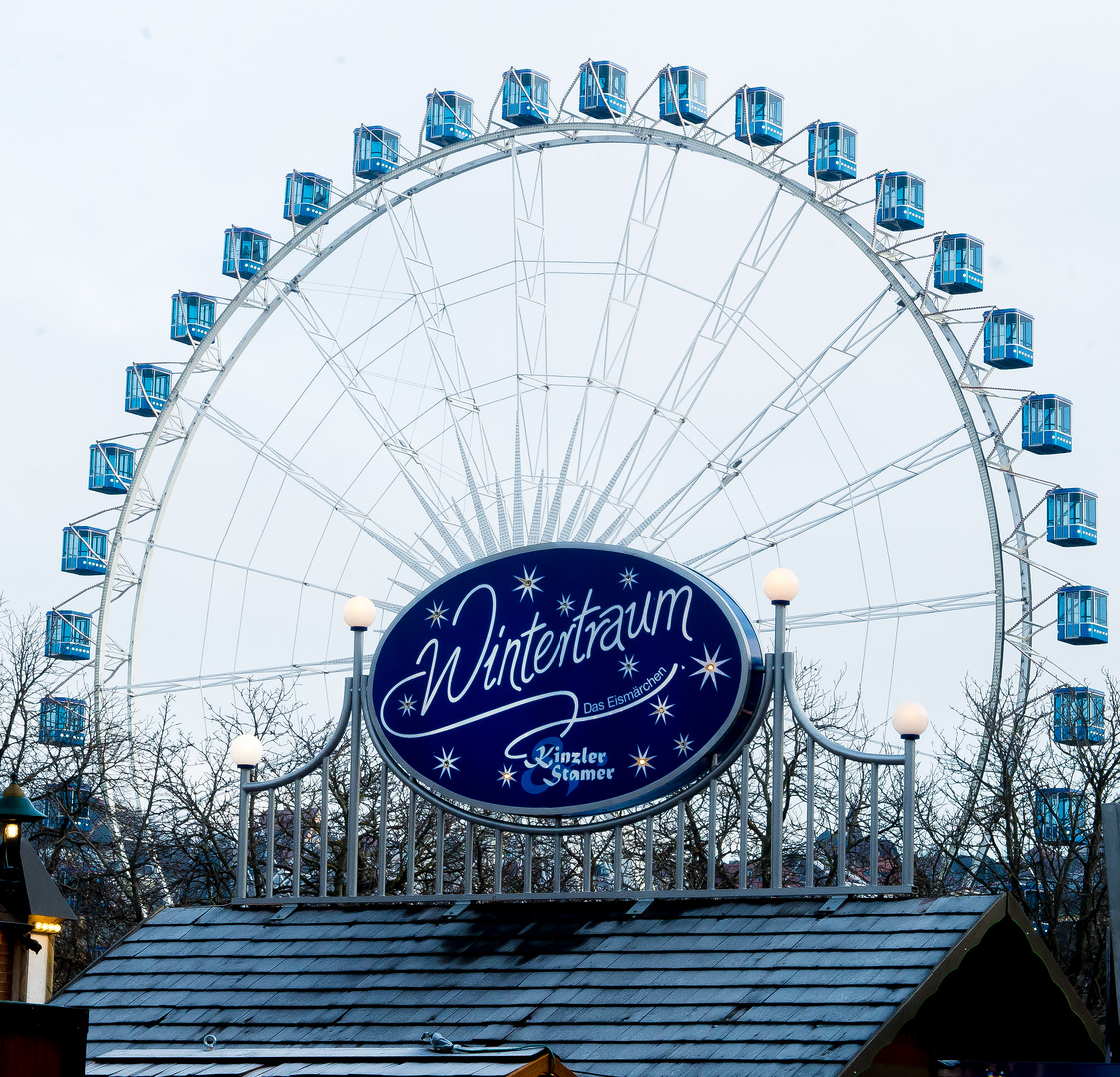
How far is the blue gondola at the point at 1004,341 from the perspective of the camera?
2917cm

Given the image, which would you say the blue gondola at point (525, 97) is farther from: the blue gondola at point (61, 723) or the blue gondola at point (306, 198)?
the blue gondola at point (61, 723)

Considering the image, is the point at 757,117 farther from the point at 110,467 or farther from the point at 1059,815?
the point at 110,467

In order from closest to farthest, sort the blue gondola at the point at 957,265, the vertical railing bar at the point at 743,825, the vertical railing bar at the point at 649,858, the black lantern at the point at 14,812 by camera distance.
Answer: the vertical railing bar at the point at 743,825, the vertical railing bar at the point at 649,858, the black lantern at the point at 14,812, the blue gondola at the point at 957,265

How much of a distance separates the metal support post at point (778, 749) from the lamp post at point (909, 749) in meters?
0.85

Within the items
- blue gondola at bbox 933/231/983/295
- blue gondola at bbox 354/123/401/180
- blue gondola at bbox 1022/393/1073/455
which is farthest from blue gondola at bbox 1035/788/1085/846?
blue gondola at bbox 354/123/401/180

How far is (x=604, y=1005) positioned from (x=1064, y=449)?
62.3ft

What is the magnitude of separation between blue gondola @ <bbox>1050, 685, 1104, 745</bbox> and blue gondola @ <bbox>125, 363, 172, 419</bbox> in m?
16.9

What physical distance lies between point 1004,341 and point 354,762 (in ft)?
53.6

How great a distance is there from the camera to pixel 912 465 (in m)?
28.2

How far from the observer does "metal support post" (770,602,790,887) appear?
14.2 meters

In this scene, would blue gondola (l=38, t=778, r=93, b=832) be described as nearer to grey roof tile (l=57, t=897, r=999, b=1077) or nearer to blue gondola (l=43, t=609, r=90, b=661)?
blue gondola (l=43, t=609, r=90, b=661)

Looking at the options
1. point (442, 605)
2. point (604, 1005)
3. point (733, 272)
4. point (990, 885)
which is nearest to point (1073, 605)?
point (990, 885)

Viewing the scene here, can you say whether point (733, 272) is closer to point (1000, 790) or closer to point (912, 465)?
point (912, 465)

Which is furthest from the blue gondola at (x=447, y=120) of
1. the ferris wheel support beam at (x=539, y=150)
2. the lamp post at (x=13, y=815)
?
the lamp post at (x=13, y=815)
